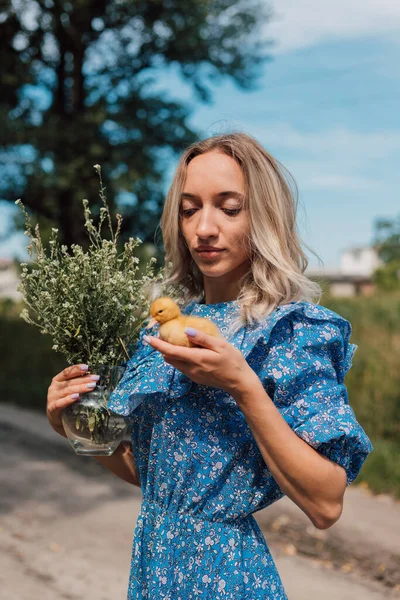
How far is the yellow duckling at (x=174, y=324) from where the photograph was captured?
4.98 ft

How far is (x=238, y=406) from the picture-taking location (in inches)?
66.7

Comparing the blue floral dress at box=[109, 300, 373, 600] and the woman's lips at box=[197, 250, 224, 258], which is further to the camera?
the woman's lips at box=[197, 250, 224, 258]

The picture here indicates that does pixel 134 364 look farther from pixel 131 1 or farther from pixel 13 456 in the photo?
pixel 131 1

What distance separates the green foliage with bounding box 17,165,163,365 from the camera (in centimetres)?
179

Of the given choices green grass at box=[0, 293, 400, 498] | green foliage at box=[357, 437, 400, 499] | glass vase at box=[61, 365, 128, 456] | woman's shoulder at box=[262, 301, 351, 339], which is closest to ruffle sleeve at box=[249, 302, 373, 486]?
woman's shoulder at box=[262, 301, 351, 339]

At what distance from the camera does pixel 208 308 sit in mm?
1967

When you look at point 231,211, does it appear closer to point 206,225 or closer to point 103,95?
point 206,225

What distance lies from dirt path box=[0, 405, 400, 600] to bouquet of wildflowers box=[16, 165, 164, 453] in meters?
3.22

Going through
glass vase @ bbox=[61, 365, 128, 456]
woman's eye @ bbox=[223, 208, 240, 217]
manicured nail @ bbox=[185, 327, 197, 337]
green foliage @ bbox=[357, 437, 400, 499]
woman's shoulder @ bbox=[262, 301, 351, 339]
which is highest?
woman's eye @ bbox=[223, 208, 240, 217]

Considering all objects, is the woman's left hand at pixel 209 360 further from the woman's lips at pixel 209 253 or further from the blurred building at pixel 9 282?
the blurred building at pixel 9 282

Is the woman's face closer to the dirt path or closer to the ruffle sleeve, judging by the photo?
the ruffle sleeve

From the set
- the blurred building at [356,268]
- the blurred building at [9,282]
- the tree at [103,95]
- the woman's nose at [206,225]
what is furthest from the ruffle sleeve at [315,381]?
the blurred building at [356,268]

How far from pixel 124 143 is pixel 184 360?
12.8 m

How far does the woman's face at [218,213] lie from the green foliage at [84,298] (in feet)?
0.61
